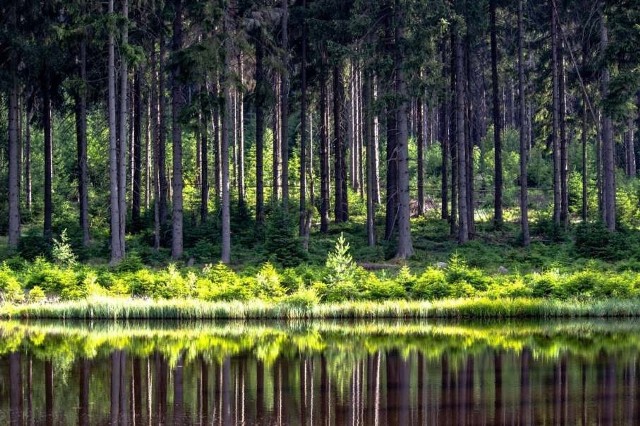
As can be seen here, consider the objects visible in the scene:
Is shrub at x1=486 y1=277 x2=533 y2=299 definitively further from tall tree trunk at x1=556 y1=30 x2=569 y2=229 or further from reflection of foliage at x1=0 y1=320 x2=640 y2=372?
tall tree trunk at x1=556 y1=30 x2=569 y2=229

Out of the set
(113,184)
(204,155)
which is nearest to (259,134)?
(204,155)

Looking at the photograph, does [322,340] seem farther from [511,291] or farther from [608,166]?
[608,166]

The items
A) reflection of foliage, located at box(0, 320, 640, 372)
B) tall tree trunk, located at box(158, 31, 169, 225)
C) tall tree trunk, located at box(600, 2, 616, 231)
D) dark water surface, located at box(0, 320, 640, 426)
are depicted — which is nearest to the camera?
dark water surface, located at box(0, 320, 640, 426)

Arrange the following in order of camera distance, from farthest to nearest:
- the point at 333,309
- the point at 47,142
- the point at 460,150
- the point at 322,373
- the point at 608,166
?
the point at 47,142, the point at 608,166, the point at 460,150, the point at 333,309, the point at 322,373

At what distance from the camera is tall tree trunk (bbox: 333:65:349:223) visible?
142 ft

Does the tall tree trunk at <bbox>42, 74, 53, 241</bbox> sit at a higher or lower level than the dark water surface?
higher

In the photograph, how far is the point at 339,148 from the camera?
4488 cm

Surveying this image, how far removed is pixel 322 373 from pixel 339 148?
88.2 ft

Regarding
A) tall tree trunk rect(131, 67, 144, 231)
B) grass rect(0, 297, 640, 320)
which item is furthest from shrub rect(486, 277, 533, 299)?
tall tree trunk rect(131, 67, 144, 231)

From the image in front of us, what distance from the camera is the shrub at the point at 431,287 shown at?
28.6 meters

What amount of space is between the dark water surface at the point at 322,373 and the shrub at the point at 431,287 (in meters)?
2.87

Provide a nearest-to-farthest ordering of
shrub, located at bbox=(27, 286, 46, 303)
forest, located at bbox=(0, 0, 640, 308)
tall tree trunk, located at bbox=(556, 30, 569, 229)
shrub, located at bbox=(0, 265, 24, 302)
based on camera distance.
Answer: shrub, located at bbox=(0, 265, 24, 302) → shrub, located at bbox=(27, 286, 46, 303) → forest, located at bbox=(0, 0, 640, 308) → tall tree trunk, located at bbox=(556, 30, 569, 229)

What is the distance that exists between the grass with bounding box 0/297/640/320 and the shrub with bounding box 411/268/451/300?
1.03m

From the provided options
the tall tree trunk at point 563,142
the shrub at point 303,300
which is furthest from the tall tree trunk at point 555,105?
the shrub at point 303,300
